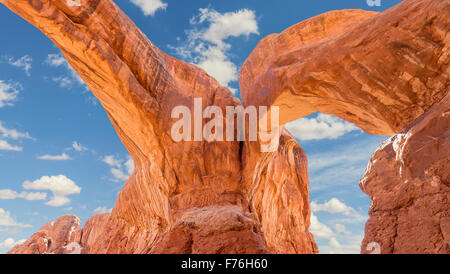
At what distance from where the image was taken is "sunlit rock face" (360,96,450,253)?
354 cm

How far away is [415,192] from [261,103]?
561 cm

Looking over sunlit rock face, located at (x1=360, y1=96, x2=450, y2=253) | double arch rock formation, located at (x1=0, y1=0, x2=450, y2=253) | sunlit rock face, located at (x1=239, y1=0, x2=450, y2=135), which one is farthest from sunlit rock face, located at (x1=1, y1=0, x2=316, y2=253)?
sunlit rock face, located at (x1=360, y1=96, x2=450, y2=253)

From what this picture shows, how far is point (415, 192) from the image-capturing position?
3.86 metres

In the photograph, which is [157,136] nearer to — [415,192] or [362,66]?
[362,66]

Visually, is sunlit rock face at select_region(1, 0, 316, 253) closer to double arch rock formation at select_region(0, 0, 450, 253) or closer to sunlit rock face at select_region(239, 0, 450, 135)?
double arch rock formation at select_region(0, 0, 450, 253)

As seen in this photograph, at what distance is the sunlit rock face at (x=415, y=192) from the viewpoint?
3.54 metres

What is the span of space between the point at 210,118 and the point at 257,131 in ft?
5.13

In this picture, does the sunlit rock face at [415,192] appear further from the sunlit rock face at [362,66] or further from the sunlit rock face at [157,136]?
the sunlit rock face at [157,136]

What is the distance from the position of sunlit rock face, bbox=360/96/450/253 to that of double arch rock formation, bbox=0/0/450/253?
0.01 meters

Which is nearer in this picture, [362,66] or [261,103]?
[362,66]

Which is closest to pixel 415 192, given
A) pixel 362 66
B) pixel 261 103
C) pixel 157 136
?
pixel 362 66

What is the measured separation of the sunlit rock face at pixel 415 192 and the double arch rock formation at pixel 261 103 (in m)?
0.01

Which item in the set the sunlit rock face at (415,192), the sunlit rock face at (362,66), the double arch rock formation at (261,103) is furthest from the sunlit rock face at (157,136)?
the sunlit rock face at (415,192)
